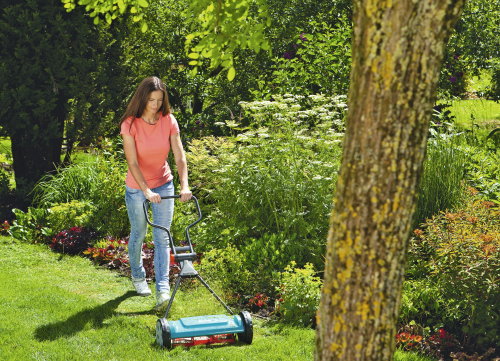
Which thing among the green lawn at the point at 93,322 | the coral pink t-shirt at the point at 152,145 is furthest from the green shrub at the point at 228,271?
the coral pink t-shirt at the point at 152,145

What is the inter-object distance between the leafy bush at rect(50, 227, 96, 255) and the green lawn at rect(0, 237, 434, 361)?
48 centimetres

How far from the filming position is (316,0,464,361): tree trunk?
2701 mm

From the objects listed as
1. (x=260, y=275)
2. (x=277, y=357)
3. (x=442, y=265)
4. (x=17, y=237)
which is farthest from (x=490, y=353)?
(x=17, y=237)

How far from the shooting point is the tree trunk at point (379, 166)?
8.86 ft

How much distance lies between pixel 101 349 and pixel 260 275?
6.02 feet

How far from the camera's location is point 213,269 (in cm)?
648

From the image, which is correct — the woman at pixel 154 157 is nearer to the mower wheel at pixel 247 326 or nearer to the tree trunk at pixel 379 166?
the mower wheel at pixel 247 326

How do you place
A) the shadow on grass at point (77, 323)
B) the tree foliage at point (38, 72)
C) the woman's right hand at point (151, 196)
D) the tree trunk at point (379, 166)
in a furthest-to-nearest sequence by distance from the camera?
the tree foliage at point (38, 72), the woman's right hand at point (151, 196), the shadow on grass at point (77, 323), the tree trunk at point (379, 166)

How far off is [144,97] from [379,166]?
316cm

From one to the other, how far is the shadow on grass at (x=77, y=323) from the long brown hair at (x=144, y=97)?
1561mm

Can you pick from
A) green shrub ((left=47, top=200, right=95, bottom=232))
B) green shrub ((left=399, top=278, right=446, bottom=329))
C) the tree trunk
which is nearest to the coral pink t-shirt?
green shrub ((left=399, top=278, right=446, bottom=329))

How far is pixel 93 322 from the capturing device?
5574mm

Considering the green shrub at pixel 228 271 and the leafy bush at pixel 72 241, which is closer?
the green shrub at pixel 228 271

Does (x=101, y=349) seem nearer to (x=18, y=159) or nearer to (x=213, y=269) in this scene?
(x=213, y=269)
